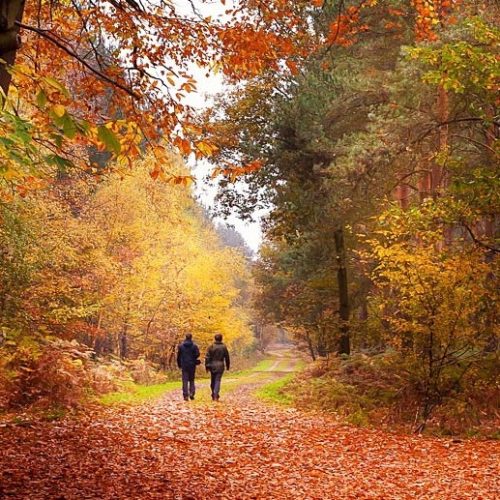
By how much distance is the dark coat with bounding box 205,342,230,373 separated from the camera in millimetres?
14156

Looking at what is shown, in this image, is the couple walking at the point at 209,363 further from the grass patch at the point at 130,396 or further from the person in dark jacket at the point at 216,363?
the grass patch at the point at 130,396

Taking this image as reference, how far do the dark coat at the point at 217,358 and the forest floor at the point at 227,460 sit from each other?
2.93 m

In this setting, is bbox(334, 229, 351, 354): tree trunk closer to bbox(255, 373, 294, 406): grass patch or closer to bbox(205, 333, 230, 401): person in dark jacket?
bbox(255, 373, 294, 406): grass patch

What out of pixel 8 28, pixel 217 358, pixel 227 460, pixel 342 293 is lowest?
pixel 227 460

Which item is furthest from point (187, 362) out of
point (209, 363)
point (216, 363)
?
point (216, 363)

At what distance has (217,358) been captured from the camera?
46.9 ft

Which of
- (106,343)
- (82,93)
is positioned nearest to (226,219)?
(82,93)

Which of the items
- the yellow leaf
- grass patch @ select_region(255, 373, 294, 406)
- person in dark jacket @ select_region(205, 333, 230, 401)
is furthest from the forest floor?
the yellow leaf

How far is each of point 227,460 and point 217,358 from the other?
6.61 metres

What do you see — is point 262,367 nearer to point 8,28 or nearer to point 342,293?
point 342,293

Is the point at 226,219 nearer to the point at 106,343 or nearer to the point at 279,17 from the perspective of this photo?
the point at 279,17

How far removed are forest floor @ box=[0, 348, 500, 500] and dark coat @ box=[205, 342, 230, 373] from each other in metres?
2.93

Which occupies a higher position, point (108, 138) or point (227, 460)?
point (108, 138)

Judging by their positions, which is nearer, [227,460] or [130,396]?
[227,460]
